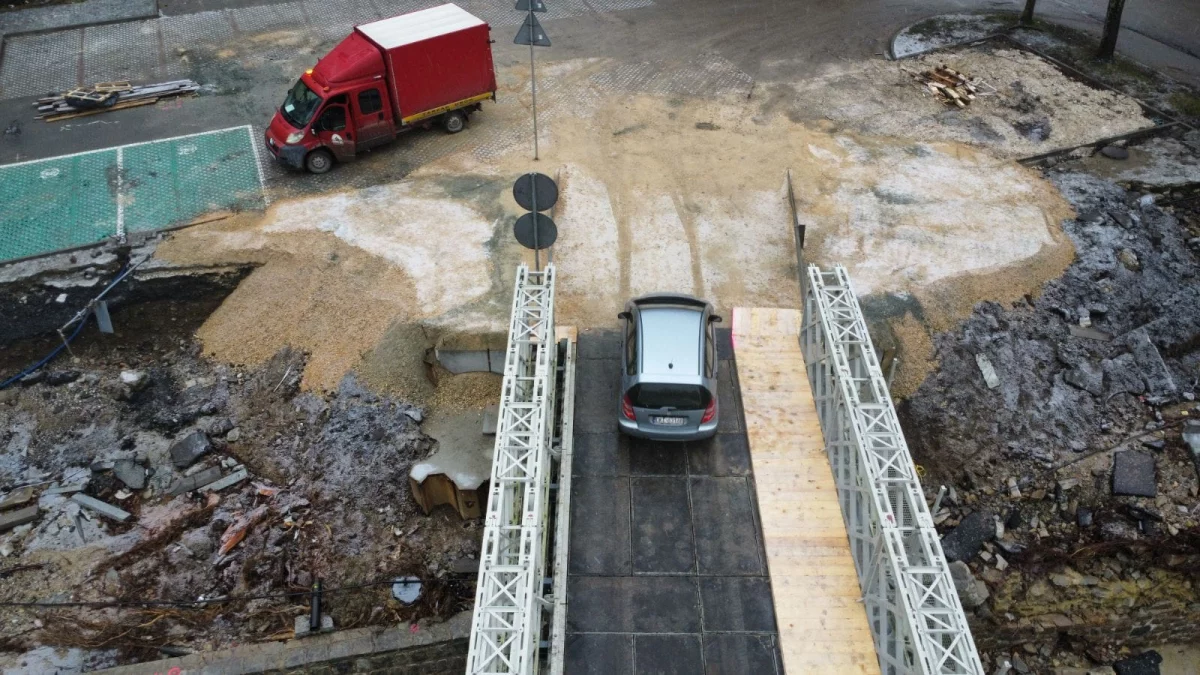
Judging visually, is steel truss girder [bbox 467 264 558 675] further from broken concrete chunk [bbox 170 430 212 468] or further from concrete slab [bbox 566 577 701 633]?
broken concrete chunk [bbox 170 430 212 468]

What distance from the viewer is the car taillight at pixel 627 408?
482 inches

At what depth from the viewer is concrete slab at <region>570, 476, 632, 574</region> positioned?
11180mm

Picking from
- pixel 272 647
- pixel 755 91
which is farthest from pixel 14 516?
pixel 755 91

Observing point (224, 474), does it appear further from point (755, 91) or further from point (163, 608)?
point (755, 91)

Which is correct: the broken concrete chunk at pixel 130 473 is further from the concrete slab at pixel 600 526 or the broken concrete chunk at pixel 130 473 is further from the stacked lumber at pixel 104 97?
the stacked lumber at pixel 104 97

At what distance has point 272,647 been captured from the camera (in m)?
12.1

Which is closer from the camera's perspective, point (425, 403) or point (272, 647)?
point (272, 647)

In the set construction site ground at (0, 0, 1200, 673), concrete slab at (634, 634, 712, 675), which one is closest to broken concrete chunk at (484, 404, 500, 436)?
construction site ground at (0, 0, 1200, 673)

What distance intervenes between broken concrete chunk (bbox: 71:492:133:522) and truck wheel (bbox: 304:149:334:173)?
9.72 metres

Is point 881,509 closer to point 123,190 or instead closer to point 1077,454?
point 1077,454

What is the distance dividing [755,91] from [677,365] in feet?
48.7

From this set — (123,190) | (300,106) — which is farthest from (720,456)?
(123,190)

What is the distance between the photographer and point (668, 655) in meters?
10.2

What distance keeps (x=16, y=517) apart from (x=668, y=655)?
11.6 meters
